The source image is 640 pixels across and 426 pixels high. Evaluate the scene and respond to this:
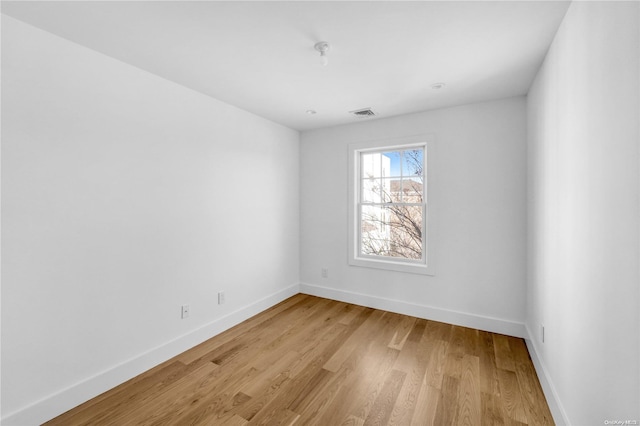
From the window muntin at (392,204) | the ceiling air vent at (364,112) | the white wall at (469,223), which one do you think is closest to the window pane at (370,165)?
the window muntin at (392,204)

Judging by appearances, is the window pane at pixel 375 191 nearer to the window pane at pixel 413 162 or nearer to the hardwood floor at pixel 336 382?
the window pane at pixel 413 162

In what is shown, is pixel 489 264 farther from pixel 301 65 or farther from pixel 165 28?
pixel 165 28

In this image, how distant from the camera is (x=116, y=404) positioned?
75.5 inches

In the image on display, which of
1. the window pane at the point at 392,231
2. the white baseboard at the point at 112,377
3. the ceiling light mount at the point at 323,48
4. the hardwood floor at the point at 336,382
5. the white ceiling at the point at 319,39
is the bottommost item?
the hardwood floor at the point at 336,382

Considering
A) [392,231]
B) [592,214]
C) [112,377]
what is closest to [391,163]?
[392,231]

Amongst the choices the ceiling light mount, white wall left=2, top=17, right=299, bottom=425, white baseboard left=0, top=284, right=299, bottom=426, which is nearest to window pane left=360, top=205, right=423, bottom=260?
white wall left=2, top=17, right=299, bottom=425

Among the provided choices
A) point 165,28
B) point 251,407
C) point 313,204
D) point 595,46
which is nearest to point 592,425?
point 595,46

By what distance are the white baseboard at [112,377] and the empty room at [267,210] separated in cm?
1

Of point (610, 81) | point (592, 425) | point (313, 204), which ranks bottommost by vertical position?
point (592, 425)

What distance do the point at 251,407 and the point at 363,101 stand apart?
2864 millimetres

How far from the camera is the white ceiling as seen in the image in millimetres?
1584

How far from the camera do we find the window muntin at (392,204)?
3.56m

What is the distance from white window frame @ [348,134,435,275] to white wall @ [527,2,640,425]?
123 centimetres

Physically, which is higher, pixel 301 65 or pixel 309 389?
pixel 301 65
